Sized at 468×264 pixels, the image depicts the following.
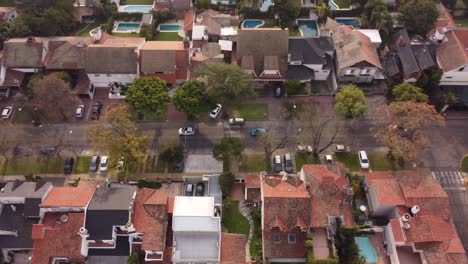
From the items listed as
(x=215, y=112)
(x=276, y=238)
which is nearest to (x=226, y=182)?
(x=276, y=238)

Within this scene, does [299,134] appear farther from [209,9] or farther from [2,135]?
[2,135]

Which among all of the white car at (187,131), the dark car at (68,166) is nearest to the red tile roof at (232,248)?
the white car at (187,131)

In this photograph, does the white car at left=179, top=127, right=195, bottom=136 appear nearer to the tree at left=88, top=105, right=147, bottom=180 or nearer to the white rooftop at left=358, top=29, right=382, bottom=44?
the tree at left=88, top=105, right=147, bottom=180

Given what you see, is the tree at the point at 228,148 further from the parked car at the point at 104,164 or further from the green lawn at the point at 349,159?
the parked car at the point at 104,164

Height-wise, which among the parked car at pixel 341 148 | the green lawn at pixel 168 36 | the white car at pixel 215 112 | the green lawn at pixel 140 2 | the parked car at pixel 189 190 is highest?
the green lawn at pixel 140 2

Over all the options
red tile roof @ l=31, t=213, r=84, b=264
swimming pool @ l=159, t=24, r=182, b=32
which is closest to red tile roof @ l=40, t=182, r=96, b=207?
red tile roof @ l=31, t=213, r=84, b=264

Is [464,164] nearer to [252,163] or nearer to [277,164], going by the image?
[277,164]
